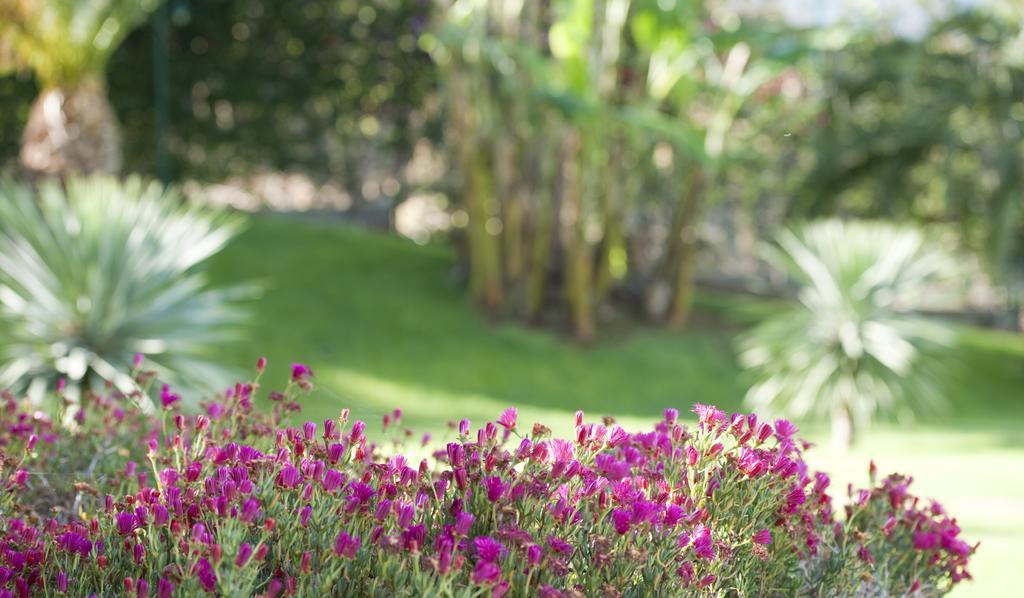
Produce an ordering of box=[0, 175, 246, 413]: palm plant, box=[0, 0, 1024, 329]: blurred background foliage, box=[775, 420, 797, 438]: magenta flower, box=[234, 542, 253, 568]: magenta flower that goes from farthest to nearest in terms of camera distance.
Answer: box=[0, 0, 1024, 329]: blurred background foliage
box=[0, 175, 246, 413]: palm plant
box=[775, 420, 797, 438]: magenta flower
box=[234, 542, 253, 568]: magenta flower

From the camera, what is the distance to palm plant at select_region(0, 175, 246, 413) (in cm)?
638

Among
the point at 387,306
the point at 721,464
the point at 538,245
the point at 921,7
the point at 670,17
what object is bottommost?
the point at 721,464

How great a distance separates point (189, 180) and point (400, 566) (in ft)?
48.2

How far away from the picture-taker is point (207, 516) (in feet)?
6.91

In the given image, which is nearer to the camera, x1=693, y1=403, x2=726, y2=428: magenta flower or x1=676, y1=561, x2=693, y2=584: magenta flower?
x1=676, y1=561, x2=693, y2=584: magenta flower

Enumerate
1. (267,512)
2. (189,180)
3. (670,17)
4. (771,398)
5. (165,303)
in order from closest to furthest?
1. (267,512)
2. (165,303)
3. (771,398)
4. (670,17)
5. (189,180)

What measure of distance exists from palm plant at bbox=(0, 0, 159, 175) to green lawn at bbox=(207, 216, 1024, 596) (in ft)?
5.70

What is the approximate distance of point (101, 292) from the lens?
652 cm

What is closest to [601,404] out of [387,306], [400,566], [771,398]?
[771,398]

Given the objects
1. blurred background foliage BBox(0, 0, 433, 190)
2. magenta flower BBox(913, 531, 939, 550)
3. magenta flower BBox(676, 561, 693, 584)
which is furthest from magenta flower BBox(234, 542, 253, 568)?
blurred background foliage BBox(0, 0, 433, 190)

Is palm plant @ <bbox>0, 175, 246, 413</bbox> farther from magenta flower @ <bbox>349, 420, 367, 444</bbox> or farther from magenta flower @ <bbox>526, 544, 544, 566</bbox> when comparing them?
magenta flower @ <bbox>526, 544, 544, 566</bbox>

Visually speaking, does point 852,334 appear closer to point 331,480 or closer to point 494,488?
point 494,488

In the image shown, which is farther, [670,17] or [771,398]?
[670,17]

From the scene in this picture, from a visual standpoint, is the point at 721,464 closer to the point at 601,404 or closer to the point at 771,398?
the point at 771,398
